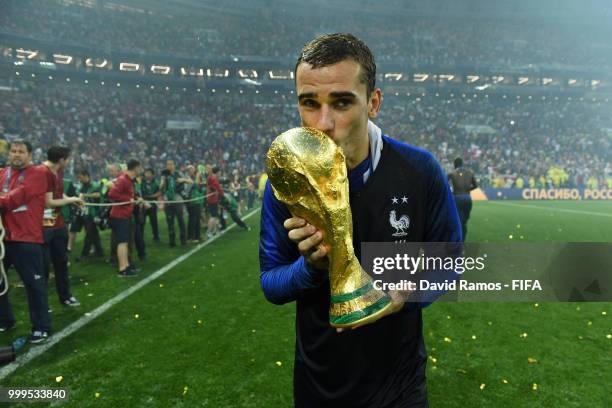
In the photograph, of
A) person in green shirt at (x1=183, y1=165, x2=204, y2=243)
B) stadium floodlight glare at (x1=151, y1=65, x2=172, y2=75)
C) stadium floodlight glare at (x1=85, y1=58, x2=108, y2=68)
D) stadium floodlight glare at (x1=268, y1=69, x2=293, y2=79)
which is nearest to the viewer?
person in green shirt at (x1=183, y1=165, x2=204, y2=243)

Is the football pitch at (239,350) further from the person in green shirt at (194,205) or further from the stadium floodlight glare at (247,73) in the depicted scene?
the stadium floodlight glare at (247,73)

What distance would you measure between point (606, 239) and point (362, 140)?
13290 millimetres

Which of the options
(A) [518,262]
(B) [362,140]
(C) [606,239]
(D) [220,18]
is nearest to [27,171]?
(B) [362,140]

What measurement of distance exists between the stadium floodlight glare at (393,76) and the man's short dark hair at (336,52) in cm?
4602

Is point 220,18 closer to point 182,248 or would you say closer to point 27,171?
point 182,248

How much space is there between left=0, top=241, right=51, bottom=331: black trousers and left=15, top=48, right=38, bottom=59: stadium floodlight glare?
3475 centimetres

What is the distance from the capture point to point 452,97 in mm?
46219

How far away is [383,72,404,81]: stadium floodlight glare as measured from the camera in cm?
4441

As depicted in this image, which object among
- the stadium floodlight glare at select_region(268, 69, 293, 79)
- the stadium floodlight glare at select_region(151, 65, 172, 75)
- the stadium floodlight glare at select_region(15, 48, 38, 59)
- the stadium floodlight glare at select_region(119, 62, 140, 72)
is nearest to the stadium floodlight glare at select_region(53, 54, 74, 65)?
the stadium floodlight glare at select_region(15, 48, 38, 59)

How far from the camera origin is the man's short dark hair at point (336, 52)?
1.12 m

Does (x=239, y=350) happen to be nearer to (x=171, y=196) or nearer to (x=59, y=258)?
(x=59, y=258)

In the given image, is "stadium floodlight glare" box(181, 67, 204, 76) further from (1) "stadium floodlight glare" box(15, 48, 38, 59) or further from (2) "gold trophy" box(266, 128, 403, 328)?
(2) "gold trophy" box(266, 128, 403, 328)

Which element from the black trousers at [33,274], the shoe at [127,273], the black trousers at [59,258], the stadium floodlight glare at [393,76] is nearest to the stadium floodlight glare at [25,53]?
the stadium floodlight glare at [393,76]

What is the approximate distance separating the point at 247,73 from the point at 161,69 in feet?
26.6
